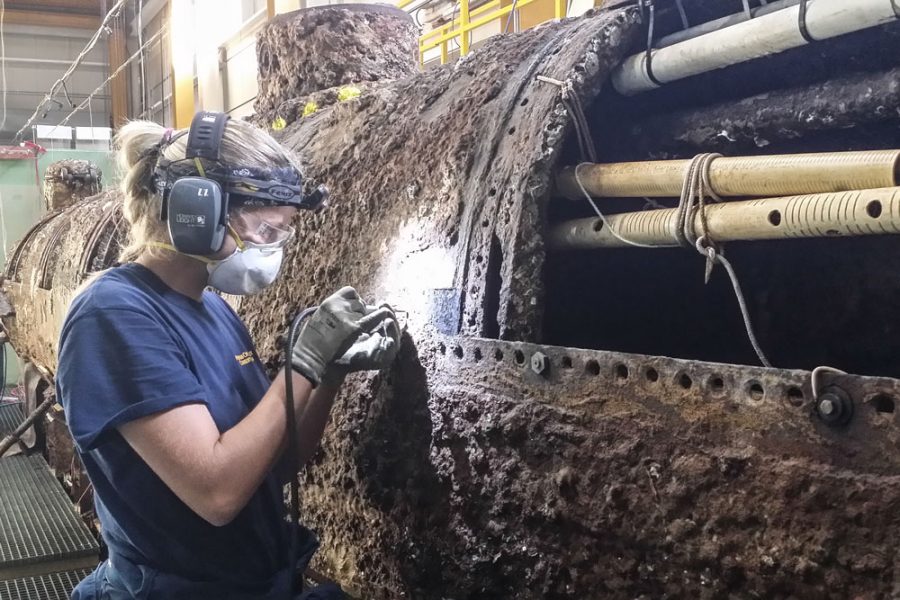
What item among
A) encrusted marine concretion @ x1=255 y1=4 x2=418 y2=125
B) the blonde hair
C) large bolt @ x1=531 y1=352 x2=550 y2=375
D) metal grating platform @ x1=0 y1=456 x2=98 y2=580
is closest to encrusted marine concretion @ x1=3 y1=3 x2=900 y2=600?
large bolt @ x1=531 y1=352 x2=550 y2=375

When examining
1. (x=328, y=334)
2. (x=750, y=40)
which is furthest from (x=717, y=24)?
(x=328, y=334)

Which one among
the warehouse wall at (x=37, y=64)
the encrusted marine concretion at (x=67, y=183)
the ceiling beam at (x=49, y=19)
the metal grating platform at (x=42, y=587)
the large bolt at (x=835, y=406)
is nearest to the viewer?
the large bolt at (x=835, y=406)

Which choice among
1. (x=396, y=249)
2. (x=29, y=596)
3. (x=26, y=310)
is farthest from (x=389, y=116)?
(x=26, y=310)

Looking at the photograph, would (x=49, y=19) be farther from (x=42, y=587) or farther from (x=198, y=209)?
(x=198, y=209)

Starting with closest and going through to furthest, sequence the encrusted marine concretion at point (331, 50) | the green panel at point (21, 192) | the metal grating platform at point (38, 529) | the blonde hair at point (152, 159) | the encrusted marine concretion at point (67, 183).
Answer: the blonde hair at point (152, 159) → the encrusted marine concretion at point (331, 50) → the metal grating platform at point (38, 529) → the encrusted marine concretion at point (67, 183) → the green panel at point (21, 192)

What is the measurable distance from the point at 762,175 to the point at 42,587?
3.22 meters

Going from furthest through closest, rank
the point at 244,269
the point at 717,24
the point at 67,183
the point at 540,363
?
the point at 67,183
the point at 244,269
the point at 717,24
the point at 540,363

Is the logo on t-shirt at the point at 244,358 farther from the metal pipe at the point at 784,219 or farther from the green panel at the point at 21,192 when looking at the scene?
Answer: the green panel at the point at 21,192

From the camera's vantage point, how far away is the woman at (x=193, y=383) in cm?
150

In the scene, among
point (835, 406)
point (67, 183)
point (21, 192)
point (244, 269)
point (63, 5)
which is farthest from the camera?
point (63, 5)

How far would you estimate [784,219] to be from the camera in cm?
127

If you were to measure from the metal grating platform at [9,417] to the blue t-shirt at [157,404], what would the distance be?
5.81m

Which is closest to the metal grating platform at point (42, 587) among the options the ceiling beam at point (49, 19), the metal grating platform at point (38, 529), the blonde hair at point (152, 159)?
the metal grating platform at point (38, 529)

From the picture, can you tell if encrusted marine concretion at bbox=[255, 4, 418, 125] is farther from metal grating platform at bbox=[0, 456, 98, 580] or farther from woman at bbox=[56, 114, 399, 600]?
metal grating platform at bbox=[0, 456, 98, 580]
